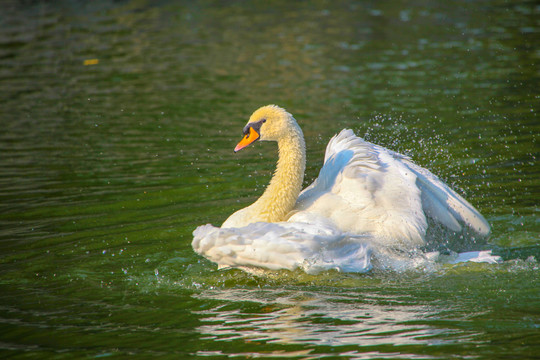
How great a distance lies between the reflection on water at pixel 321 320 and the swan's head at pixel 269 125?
1.64m

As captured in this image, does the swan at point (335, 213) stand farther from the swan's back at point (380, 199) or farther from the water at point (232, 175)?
the water at point (232, 175)

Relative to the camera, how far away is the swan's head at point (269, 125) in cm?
698

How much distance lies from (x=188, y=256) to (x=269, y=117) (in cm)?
173

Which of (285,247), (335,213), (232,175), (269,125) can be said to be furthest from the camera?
(232,175)

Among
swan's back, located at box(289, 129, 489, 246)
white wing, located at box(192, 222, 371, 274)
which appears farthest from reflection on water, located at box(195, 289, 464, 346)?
swan's back, located at box(289, 129, 489, 246)

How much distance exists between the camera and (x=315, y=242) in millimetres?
5762

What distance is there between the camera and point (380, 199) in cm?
644

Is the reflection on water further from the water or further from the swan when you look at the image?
the swan

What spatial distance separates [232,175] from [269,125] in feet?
10.6

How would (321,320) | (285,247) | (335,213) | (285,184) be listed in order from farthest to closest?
1. (285,184)
2. (335,213)
3. (285,247)
4. (321,320)

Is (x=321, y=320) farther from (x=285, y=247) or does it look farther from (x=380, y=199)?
(x=380, y=199)

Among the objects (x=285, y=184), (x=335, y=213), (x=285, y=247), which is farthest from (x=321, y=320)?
(x=285, y=184)

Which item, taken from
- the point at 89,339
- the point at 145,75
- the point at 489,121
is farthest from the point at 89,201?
the point at 145,75

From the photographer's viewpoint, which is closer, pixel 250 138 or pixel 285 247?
pixel 285 247
